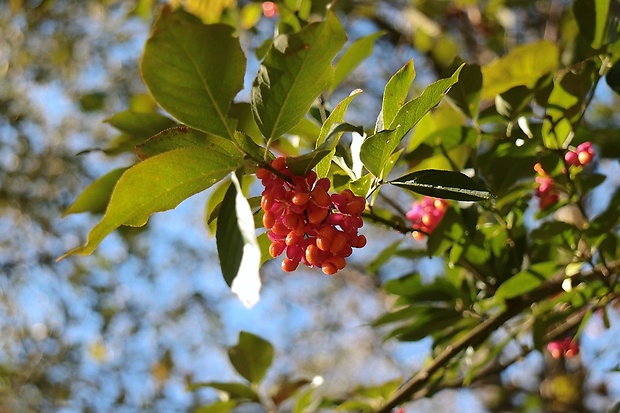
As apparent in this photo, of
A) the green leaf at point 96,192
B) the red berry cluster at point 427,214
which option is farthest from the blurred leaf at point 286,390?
the green leaf at point 96,192

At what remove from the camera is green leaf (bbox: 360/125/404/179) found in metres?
0.73

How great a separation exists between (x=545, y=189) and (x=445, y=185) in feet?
1.50

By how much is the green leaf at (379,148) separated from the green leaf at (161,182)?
0.15m

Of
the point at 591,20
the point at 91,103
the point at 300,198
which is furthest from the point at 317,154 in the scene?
the point at 91,103

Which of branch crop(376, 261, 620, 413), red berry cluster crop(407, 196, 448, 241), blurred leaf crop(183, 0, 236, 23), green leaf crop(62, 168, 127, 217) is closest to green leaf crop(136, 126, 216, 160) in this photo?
green leaf crop(62, 168, 127, 217)

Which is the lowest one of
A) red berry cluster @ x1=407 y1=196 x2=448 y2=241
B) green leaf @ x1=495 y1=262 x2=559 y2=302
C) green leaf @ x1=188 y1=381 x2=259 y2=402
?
green leaf @ x1=188 y1=381 x2=259 y2=402

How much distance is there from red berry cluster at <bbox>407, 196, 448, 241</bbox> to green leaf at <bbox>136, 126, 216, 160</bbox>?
590 millimetres

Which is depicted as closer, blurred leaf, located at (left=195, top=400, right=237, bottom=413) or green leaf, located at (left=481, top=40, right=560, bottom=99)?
green leaf, located at (left=481, top=40, right=560, bottom=99)

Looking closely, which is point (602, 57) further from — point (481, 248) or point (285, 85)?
point (285, 85)

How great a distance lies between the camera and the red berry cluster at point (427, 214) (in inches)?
48.8

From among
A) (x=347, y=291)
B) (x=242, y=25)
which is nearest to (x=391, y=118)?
(x=242, y=25)

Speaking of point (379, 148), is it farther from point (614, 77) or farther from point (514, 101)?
point (614, 77)

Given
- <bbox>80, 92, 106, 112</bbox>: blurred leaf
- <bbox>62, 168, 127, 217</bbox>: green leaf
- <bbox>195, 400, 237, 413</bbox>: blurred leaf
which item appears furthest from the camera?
<bbox>80, 92, 106, 112</bbox>: blurred leaf

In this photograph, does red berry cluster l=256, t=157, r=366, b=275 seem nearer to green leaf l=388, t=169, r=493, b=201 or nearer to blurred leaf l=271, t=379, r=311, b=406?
green leaf l=388, t=169, r=493, b=201
